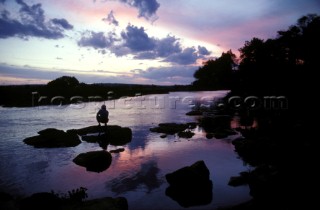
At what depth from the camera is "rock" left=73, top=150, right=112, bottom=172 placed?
16.4 meters

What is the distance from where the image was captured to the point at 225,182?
14.1m

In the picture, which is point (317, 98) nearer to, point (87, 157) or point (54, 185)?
point (87, 157)

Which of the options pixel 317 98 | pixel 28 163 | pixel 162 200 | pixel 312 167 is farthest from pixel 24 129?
pixel 317 98

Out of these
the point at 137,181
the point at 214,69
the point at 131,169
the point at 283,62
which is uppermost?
the point at 214,69

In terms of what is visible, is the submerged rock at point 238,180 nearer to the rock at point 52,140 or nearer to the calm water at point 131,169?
the calm water at point 131,169

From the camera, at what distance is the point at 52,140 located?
21984 millimetres

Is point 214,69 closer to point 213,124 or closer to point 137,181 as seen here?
point 213,124

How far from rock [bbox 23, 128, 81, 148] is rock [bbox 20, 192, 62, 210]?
12.1 m

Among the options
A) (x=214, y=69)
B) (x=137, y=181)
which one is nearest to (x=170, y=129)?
(x=137, y=181)

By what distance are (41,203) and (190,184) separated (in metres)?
7.18

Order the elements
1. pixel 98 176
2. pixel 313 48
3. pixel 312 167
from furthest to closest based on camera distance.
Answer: pixel 313 48
pixel 98 176
pixel 312 167

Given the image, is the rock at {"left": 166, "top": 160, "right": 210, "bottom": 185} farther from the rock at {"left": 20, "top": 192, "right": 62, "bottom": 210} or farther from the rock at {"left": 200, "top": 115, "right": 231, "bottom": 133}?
the rock at {"left": 200, "top": 115, "right": 231, "bottom": 133}

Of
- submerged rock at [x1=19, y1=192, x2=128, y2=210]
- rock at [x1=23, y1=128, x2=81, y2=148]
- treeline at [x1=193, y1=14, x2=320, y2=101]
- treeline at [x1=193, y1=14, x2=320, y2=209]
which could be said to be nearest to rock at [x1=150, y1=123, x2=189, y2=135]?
treeline at [x1=193, y1=14, x2=320, y2=209]

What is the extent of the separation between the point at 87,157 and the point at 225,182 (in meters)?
8.90
